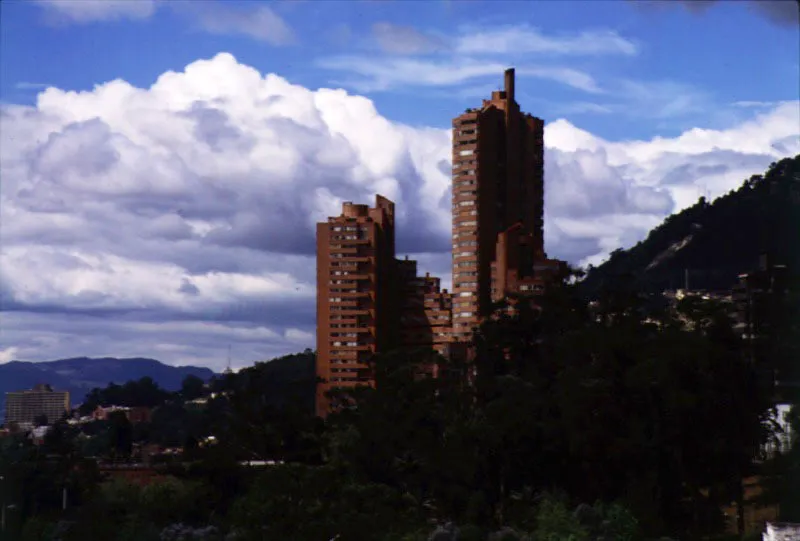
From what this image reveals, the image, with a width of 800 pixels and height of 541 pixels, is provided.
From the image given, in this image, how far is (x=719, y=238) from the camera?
132 meters

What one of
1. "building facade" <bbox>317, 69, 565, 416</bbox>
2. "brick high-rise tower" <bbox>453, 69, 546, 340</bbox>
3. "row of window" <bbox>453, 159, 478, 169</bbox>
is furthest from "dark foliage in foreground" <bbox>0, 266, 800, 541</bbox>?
"row of window" <bbox>453, 159, 478, 169</bbox>

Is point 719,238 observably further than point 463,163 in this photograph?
Yes

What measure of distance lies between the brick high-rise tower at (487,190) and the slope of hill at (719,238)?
31.4m

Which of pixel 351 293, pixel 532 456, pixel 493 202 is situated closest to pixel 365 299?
pixel 351 293

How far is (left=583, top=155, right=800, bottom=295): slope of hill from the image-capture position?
123m

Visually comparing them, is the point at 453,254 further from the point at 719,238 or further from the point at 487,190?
the point at 719,238

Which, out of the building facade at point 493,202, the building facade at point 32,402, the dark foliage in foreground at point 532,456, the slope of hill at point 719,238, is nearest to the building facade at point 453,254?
the building facade at point 493,202

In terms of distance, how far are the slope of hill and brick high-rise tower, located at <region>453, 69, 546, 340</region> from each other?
31.4m

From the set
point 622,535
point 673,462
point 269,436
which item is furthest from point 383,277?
point 622,535

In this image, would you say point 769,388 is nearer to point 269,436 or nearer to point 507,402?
point 507,402

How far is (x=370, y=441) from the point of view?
36.8 metres

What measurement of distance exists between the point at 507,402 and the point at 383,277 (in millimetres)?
53761

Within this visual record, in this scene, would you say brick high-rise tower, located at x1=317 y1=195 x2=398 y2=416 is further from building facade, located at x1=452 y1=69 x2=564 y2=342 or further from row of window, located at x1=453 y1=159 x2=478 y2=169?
row of window, located at x1=453 y1=159 x2=478 y2=169

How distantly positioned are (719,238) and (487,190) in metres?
55.3
